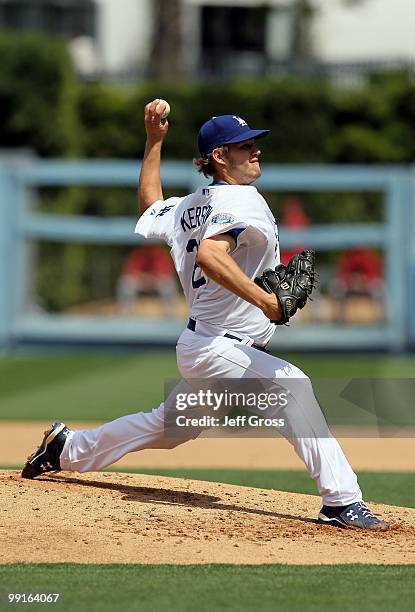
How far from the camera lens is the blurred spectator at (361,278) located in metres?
17.1

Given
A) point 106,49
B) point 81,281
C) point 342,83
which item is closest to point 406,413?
point 81,281

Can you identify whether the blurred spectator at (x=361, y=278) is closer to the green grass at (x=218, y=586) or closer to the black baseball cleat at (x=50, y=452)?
the black baseball cleat at (x=50, y=452)

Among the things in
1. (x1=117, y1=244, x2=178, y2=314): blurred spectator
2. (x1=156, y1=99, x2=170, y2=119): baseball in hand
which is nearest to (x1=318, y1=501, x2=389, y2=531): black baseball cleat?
(x1=156, y1=99, x2=170, y2=119): baseball in hand

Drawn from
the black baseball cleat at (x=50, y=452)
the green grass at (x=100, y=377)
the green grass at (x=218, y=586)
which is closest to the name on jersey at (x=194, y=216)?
the black baseball cleat at (x=50, y=452)

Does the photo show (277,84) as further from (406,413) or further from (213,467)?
(213,467)

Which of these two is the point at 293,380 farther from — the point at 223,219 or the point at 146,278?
the point at 146,278

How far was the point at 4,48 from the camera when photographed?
2178cm

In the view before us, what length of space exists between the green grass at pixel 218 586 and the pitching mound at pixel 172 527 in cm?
15

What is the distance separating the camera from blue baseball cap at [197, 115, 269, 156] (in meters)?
6.08

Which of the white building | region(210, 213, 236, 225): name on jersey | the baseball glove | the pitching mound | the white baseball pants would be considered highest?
the white building

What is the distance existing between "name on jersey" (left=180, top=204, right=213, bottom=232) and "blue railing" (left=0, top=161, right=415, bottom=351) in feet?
34.0

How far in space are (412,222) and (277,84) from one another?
7.85m

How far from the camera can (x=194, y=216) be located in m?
6.16

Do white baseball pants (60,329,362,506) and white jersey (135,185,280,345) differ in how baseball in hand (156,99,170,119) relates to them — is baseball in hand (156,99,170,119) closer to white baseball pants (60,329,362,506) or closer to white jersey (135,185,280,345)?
white jersey (135,185,280,345)
